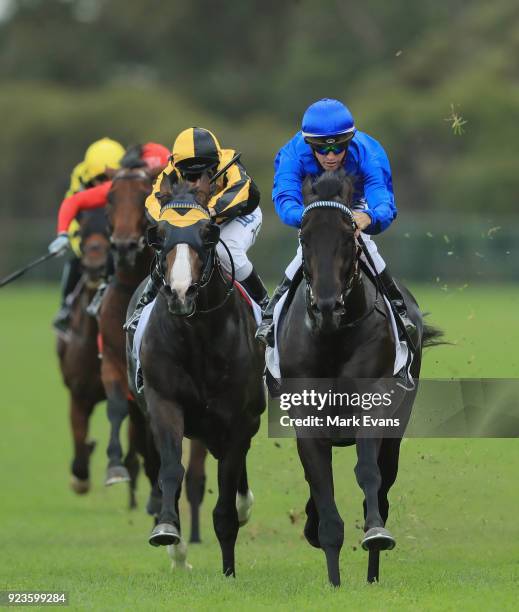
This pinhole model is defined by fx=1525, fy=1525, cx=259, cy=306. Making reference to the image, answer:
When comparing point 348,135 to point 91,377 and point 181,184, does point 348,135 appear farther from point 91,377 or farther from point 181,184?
point 91,377

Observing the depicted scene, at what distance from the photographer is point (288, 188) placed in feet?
26.6

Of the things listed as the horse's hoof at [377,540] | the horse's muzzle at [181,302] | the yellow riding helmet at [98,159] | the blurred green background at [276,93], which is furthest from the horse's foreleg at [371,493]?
the blurred green background at [276,93]

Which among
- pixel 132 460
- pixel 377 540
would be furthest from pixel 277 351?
pixel 132 460

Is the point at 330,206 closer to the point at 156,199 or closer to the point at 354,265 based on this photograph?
the point at 354,265

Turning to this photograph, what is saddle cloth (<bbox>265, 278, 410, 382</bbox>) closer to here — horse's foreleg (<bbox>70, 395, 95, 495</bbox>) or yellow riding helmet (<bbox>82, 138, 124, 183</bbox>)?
yellow riding helmet (<bbox>82, 138, 124, 183</bbox>)

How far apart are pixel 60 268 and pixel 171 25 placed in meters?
18.7

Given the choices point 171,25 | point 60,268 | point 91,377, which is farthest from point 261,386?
point 171,25

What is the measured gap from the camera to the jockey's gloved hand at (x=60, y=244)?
438 inches

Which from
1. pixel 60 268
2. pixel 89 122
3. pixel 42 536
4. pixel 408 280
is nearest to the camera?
pixel 42 536

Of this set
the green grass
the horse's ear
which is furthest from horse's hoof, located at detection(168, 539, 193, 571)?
the horse's ear

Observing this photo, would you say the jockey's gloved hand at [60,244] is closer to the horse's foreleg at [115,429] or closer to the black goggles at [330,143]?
the horse's foreleg at [115,429]

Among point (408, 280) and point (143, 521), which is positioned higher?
point (408, 280)

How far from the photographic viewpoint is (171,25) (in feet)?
197

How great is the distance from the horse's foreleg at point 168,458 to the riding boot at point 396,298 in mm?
1302
